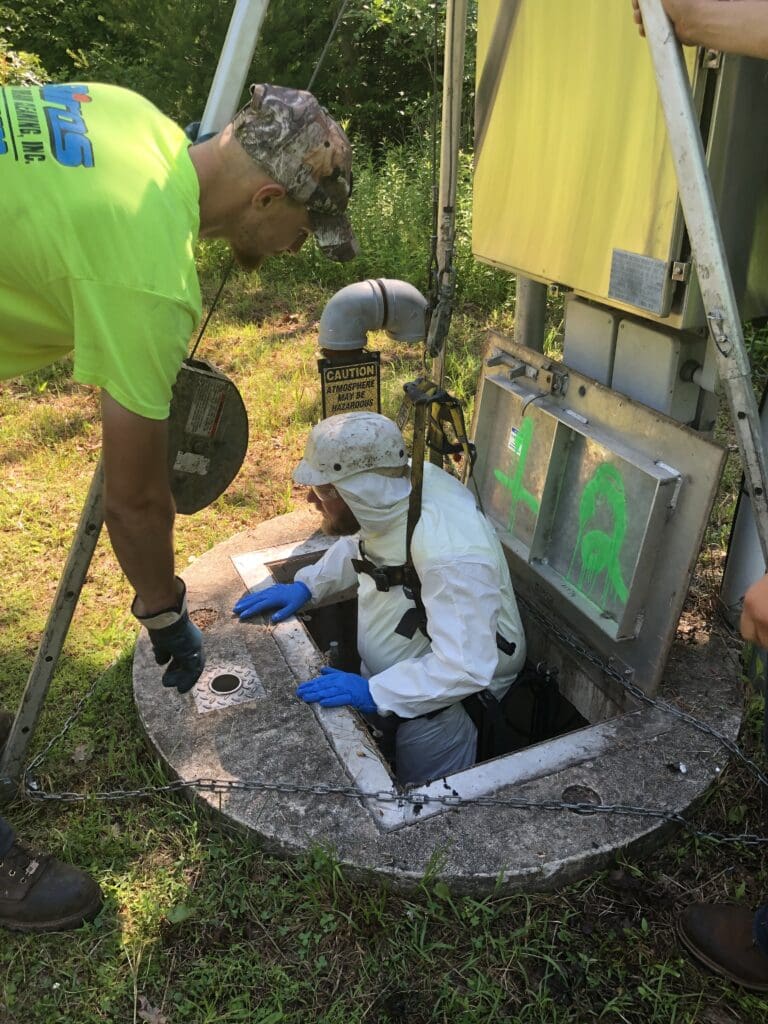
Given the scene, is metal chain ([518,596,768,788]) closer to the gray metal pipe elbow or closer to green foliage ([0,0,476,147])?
the gray metal pipe elbow

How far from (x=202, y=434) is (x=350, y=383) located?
1.46 metres

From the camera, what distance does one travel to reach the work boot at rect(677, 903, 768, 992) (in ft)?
7.12

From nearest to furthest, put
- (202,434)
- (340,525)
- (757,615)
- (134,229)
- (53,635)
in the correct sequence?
(757,615) < (134,229) < (53,635) < (202,434) < (340,525)

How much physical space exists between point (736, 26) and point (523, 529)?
2.01 metres

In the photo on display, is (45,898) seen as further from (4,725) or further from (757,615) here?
(757,615)

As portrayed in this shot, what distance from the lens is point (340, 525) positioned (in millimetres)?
3725

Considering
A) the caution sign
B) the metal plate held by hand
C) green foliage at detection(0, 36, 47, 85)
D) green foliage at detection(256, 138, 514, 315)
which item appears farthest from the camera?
green foliage at detection(256, 138, 514, 315)

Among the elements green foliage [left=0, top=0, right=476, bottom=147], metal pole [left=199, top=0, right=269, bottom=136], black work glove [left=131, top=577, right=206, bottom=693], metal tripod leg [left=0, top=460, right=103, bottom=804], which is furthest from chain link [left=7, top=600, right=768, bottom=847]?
green foliage [left=0, top=0, right=476, bottom=147]

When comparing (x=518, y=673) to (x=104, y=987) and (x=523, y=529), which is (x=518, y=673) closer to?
(x=523, y=529)

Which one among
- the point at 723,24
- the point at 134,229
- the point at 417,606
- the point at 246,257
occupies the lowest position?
the point at 417,606

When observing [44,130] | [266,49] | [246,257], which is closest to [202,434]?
[246,257]

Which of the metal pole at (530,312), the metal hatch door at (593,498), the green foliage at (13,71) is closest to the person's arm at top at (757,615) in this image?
the metal hatch door at (593,498)

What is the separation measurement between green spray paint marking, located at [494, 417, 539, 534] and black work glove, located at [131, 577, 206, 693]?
155cm

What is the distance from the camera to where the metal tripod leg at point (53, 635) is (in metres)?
2.48
